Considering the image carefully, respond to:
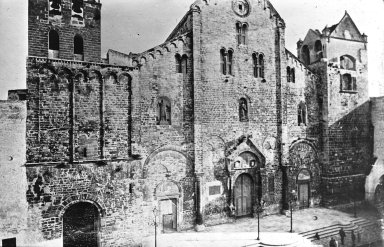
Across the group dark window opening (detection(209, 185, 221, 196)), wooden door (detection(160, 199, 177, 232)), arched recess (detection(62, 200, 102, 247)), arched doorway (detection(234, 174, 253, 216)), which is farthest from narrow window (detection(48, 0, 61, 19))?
arched doorway (detection(234, 174, 253, 216))

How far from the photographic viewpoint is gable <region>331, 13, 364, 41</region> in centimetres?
2103

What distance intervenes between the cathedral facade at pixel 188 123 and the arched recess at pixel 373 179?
0.48m

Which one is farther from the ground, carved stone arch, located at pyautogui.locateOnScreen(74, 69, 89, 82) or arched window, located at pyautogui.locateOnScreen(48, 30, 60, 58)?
arched window, located at pyautogui.locateOnScreen(48, 30, 60, 58)

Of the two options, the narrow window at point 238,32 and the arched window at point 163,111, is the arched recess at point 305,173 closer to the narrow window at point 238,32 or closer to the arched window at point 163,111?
the narrow window at point 238,32

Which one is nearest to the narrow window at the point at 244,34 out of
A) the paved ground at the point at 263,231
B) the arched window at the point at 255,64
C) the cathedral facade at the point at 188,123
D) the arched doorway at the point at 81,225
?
the cathedral facade at the point at 188,123

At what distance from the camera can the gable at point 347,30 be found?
2103cm

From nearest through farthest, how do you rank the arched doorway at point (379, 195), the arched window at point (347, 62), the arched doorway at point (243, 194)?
the arched doorway at point (243, 194) → the arched doorway at point (379, 195) → the arched window at point (347, 62)

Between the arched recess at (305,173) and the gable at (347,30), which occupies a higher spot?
the gable at (347,30)

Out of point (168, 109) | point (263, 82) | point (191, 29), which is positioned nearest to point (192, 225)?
point (168, 109)

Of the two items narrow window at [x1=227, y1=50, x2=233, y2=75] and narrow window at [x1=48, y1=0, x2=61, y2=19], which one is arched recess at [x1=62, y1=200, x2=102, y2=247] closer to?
narrow window at [x1=48, y1=0, x2=61, y2=19]

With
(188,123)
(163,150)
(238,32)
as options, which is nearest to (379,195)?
(188,123)

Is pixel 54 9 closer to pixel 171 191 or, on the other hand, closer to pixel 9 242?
pixel 9 242

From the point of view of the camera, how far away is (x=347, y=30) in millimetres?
21500

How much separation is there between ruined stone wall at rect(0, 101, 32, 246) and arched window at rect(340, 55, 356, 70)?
21.4m
